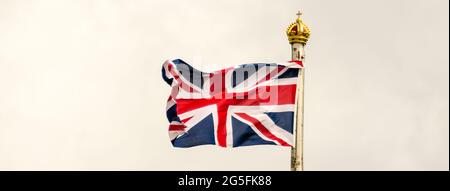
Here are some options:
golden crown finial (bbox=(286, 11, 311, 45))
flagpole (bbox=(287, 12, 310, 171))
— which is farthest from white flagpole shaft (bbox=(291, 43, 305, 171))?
golden crown finial (bbox=(286, 11, 311, 45))

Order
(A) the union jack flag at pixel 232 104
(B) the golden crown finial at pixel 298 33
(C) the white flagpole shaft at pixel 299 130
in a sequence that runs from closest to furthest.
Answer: (C) the white flagpole shaft at pixel 299 130, (A) the union jack flag at pixel 232 104, (B) the golden crown finial at pixel 298 33

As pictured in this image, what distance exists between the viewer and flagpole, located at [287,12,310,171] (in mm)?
36031

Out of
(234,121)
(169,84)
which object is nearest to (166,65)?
(169,84)

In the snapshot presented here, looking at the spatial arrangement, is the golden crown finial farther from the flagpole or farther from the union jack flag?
the union jack flag

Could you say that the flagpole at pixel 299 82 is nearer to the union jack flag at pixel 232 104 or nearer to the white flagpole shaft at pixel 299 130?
the white flagpole shaft at pixel 299 130

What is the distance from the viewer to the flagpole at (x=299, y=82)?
36.0m

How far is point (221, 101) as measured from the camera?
37.6 metres

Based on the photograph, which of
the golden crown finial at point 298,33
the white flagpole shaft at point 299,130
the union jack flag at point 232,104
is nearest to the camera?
the white flagpole shaft at point 299,130

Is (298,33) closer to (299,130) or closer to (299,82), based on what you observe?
(299,82)

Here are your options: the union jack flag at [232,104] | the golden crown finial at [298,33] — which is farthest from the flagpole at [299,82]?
the union jack flag at [232,104]

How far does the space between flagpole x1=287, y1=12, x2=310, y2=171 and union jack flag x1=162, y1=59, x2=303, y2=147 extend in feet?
0.61

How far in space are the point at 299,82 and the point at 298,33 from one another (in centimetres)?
178

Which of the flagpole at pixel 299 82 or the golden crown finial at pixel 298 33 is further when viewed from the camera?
the golden crown finial at pixel 298 33

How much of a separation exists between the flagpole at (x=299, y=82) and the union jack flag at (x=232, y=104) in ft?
0.61
